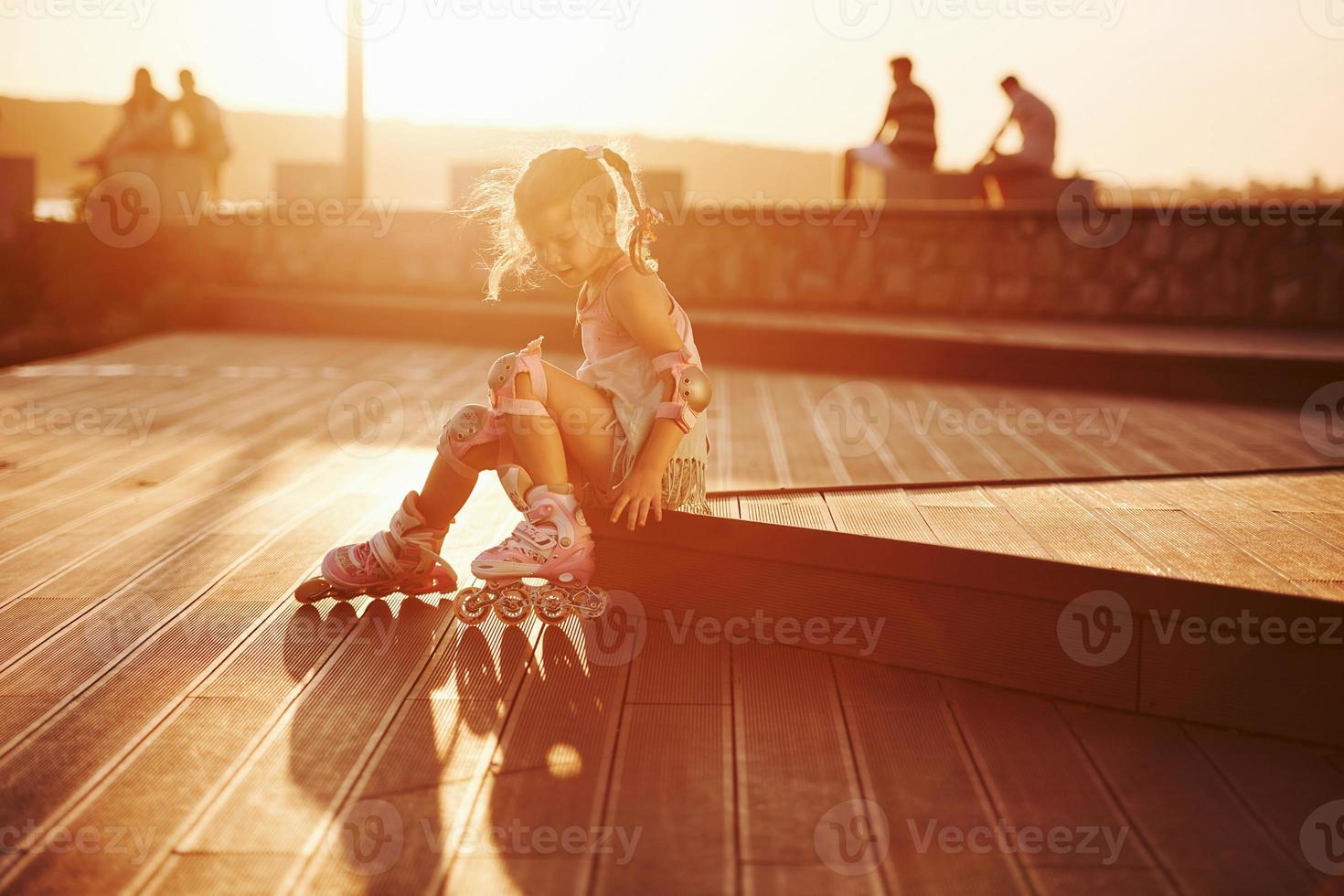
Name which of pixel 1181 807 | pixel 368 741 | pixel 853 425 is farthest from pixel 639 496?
pixel 853 425

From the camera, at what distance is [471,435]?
91.5 inches

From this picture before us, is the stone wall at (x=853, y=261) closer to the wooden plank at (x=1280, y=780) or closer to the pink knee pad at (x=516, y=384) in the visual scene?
the pink knee pad at (x=516, y=384)

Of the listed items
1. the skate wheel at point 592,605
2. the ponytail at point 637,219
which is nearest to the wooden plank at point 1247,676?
the skate wheel at point 592,605

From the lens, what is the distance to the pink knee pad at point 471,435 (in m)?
2.32

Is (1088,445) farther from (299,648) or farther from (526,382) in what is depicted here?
(299,648)

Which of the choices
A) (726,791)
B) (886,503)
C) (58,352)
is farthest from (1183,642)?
(58,352)

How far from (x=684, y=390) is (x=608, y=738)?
28.2 inches

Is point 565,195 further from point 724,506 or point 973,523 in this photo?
point 973,523

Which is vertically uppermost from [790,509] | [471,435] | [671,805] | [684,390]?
[684,390]

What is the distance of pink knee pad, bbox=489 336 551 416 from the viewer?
2264 millimetres

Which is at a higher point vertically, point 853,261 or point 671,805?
point 853,261

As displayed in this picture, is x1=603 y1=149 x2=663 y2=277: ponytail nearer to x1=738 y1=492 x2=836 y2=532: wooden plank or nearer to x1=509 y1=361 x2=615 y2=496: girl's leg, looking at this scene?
x1=509 y1=361 x2=615 y2=496: girl's leg

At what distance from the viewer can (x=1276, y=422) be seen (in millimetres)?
4664

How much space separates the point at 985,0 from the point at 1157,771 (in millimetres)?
4630
